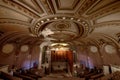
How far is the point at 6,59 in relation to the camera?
28.9 feet

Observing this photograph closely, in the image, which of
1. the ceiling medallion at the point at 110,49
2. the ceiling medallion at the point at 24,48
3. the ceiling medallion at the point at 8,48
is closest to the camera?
the ceiling medallion at the point at 8,48

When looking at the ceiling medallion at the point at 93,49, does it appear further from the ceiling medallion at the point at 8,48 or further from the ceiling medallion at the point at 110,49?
the ceiling medallion at the point at 8,48

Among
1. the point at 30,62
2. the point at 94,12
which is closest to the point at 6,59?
the point at 30,62

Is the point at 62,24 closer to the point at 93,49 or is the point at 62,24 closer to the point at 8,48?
the point at 8,48

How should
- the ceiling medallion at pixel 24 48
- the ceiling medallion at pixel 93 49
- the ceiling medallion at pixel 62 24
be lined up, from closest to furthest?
the ceiling medallion at pixel 62 24 < the ceiling medallion at pixel 24 48 < the ceiling medallion at pixel 93 49

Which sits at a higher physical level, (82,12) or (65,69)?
(82,12)

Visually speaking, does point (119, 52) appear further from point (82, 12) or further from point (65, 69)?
point (65, 69)

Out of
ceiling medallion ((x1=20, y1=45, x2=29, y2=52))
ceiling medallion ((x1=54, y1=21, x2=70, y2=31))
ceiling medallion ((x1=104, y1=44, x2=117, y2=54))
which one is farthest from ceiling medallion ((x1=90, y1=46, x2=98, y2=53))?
ceiling medallion ((x1=20, y1=45, x2=29, y2=52))

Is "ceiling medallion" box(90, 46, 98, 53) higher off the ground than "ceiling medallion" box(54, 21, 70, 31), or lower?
lower

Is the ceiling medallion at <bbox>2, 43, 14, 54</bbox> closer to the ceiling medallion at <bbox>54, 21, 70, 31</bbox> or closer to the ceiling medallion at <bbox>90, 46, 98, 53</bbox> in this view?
the ceiling medallion at <bbox>54, 21, 70, 31</bbox>

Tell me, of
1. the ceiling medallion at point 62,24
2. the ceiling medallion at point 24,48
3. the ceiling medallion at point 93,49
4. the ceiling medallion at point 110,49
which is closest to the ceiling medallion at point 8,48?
the ceiling medallion at point 24,48

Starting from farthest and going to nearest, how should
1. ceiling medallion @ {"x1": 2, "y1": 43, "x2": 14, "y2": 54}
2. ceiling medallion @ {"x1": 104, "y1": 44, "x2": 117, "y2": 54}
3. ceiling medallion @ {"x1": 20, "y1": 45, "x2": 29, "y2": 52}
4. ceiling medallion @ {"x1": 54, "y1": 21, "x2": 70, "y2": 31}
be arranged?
1. ceiling medallion @ {"x1": 20, "y1": 45, "x2": 29, "y2": 52}
2. ceiling medallion @ {"x1": 104, "y1": 44, "x2": 117, "y2": 54}
3. ceiling medallion @ {"x1": 2, "y1": 43, "x2": 14, "y2": 54}
4. ceiling medallion @ {"x1": 54, "y1": 21, "x2": 70, "y2": 31}

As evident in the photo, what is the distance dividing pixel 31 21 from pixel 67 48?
Answer: 918cm

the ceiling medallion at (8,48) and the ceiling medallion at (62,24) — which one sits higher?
the ceiling medallion at (62,24)
